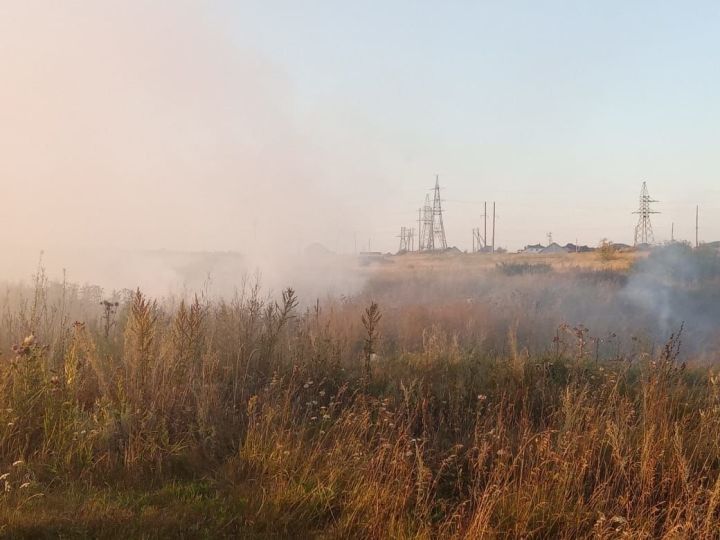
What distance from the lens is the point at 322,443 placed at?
411cm

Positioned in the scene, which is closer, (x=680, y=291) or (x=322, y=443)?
(x=322, y=443)

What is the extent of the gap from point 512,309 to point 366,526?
11021mm

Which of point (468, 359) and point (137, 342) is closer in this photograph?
point (137, 342)

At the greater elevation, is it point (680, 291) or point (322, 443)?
point (680, 291)

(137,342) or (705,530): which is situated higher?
(137,342)

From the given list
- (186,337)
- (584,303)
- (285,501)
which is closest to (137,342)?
(186,337)

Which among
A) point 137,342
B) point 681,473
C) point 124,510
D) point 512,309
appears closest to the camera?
point 124,510

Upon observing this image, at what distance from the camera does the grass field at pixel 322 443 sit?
3.16 metres

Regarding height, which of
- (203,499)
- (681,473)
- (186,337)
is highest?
(186,337)

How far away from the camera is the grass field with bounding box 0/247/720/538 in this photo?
3.16 meters

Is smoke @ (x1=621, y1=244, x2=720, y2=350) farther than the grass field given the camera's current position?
Yes

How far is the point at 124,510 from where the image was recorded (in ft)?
10.4

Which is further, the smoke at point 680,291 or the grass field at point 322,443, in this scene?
the smoke at point 680,291

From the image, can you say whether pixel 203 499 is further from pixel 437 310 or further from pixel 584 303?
pixel 584 303
